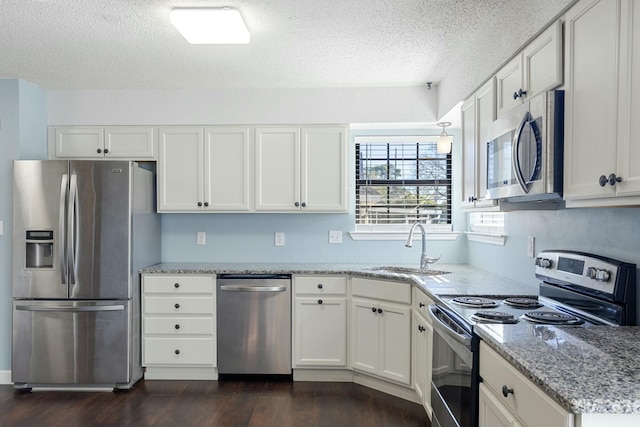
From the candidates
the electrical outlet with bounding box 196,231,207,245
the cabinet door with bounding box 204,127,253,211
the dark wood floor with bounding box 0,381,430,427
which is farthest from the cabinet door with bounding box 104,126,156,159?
the dark wood floor with bounding box 0,381,430,427

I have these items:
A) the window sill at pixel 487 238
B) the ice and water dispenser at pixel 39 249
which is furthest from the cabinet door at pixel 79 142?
the window sill at pixel 487 238

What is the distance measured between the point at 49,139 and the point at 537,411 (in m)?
4.03

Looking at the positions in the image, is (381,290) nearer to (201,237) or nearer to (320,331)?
(320,331)

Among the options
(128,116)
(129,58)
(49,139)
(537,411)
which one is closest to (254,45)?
(129,58)

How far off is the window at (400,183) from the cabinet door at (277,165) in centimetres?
68

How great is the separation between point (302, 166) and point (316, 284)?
100cm

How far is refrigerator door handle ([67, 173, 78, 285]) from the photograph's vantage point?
10.2 ft

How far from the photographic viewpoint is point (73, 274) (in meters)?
3.13

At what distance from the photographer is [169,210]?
359 centimetres

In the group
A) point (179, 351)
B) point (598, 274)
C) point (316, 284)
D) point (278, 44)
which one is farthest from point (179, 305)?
point (598, 274)

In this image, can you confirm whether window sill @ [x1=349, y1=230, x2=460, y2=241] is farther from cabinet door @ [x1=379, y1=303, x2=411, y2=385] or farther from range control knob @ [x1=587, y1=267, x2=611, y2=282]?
range control knob @ [x1=587, y1=267, x2=611, y2=282]

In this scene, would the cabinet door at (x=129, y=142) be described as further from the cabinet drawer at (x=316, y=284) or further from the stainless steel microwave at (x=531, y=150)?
the stainless steel microwave at (x=531, y=150)

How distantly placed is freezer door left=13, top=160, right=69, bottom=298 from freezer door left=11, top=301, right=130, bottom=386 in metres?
0.13

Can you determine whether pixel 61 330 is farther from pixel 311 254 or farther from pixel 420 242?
pixel 420 242
